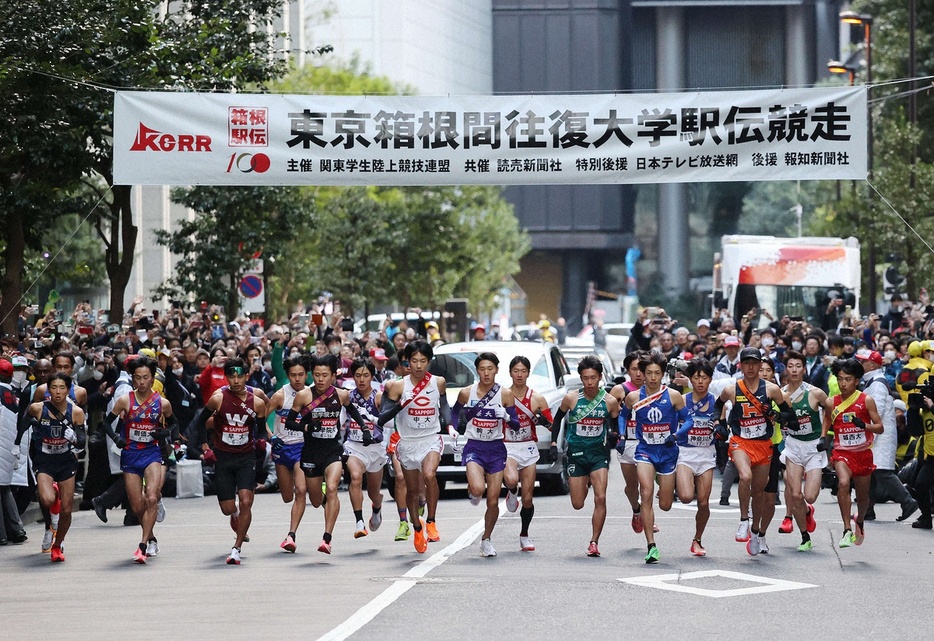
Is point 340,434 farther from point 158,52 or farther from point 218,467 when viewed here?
point 158,52

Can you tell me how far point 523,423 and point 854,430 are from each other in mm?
2798

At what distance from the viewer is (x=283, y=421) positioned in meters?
14.1

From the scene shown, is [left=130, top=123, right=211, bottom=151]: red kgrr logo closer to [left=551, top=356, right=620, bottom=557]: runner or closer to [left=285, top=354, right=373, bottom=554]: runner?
[left=285, top=354, right=373, bottom=554]: runner

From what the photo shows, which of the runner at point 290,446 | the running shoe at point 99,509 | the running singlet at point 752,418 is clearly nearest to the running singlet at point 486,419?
the runner at point 290,446

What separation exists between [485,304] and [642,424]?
64.6 m

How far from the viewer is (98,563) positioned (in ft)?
45.3

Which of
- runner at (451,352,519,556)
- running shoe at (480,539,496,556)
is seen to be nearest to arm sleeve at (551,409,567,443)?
runner at (451,352,519,556)

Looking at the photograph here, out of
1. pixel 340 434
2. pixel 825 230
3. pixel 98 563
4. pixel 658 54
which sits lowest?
pixel 98 563

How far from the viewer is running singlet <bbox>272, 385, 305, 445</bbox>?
14156 mm

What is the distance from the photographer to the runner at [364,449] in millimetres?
14617

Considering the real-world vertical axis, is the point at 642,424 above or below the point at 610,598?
above

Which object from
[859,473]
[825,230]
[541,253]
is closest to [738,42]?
[541,253]

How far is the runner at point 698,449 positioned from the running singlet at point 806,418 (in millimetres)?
744

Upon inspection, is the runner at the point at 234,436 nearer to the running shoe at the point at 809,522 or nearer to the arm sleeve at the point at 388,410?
the arm sleeve at the point at 388,410
